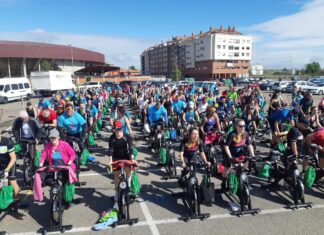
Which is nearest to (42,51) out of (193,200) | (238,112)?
(238,112)

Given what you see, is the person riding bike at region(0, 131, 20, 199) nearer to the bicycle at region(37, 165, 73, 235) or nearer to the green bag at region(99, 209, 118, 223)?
the bicycle at region(37, 165, 73, 235)

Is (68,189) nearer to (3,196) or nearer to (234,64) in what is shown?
(3,196)

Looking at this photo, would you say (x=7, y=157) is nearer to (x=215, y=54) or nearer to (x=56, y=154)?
(x=56, y=154)

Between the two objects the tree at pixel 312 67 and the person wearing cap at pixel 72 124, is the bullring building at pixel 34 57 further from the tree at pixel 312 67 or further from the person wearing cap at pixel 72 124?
the tree at pixel 312 67

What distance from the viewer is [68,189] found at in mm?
5430

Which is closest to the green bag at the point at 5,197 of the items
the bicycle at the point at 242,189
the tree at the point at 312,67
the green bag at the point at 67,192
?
the green bag at the point at 67,192

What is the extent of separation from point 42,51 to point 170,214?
256ft

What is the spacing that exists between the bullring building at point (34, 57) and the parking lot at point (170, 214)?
71.0 metres

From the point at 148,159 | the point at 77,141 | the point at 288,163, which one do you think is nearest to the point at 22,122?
the point at 77,141

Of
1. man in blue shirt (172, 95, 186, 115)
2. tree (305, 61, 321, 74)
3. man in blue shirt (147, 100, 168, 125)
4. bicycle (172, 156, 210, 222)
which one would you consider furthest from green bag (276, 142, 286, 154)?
tree (305, 61, 321, 74)

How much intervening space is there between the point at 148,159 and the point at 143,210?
11.7ft

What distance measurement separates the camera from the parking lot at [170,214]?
486cm

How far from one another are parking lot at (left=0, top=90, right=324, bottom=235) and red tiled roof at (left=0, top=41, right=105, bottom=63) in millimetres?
70951

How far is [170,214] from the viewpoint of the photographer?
215 inches
